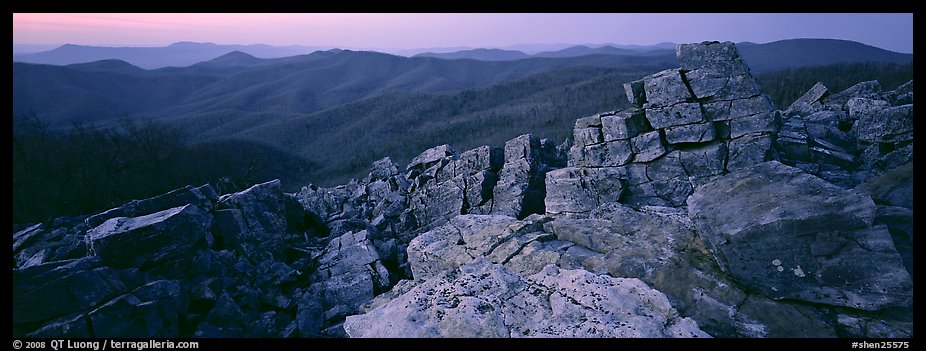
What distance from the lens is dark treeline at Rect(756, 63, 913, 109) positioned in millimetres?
48656

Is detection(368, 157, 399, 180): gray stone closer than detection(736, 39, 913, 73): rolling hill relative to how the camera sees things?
Yes

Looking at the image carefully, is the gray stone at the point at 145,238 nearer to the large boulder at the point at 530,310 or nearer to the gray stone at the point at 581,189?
the large boulder at the point at 530,310

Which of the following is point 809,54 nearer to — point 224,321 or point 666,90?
point 666,90

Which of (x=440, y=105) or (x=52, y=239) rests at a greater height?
(x=440, y=105)

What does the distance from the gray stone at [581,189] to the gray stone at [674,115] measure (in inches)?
96.4

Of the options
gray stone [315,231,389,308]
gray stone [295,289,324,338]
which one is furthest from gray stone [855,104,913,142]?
gray stone [295,289,324,338]

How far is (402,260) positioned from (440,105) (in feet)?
248

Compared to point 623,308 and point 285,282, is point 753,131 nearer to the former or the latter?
point 623,308

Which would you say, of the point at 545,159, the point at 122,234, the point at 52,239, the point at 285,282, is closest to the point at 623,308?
the point at 285,282

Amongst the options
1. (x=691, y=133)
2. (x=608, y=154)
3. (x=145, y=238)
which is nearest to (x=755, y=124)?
(x=691, y=133)

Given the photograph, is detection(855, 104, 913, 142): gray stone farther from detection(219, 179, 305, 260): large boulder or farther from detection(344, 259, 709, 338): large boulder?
detection(219, 179, 305, 260): large boulder

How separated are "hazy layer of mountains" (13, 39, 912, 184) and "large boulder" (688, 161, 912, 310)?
4402 cm

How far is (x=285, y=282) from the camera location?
14.9 metres

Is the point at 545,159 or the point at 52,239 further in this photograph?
the point at 545,159
